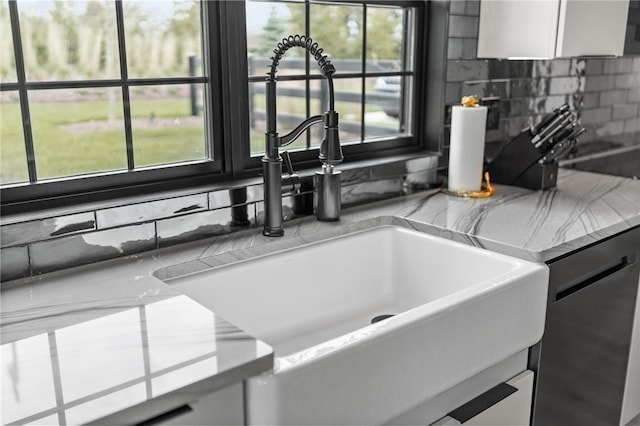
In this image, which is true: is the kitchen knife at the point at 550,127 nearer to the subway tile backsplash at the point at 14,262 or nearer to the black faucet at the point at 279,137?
the black faucet at the point at 279,137

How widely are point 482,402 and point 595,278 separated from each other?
665 millimetres

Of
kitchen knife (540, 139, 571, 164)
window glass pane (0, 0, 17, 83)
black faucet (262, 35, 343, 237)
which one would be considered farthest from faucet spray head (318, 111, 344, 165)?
kitchen knife (540, 139, 571, 164)

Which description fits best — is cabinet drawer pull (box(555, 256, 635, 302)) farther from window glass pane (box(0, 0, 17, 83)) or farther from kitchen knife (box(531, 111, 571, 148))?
window glass pane (box(0, 0, 17, 83))

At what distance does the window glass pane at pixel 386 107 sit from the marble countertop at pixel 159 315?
47 cm

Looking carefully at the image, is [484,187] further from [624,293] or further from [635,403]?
[635,403]

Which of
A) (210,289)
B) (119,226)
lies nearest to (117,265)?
(119,226)

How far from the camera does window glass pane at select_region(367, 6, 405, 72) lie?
2.40m

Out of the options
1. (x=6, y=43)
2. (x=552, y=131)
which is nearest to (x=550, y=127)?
(x=552, y=131)

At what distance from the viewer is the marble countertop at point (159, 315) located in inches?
37.6

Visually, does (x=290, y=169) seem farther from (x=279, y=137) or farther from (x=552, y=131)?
(x=552, y=131)

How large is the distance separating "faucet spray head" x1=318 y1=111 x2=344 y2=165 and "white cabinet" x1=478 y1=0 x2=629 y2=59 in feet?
3.11

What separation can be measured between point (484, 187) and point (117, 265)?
4.44 ft

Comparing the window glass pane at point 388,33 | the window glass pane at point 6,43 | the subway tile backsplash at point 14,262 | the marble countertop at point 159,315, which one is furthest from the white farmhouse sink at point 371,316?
the window glass pane at point 388,33

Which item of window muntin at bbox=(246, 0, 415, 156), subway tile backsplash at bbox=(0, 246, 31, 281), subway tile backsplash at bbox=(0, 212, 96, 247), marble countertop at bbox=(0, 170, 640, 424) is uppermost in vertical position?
window muntin at bbox=(246, 0, 415, 156)
